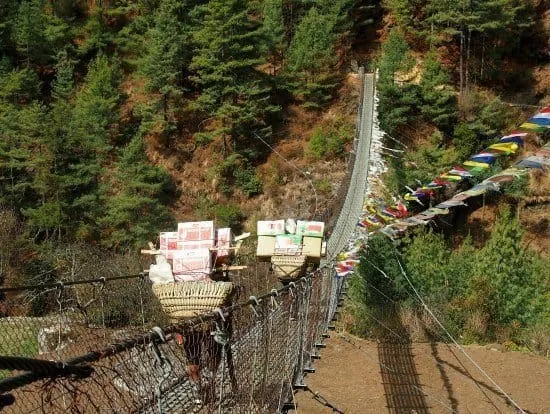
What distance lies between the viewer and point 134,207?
12.2 meters

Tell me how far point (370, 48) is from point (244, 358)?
54.4 feet

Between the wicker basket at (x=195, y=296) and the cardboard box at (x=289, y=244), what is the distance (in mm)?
1335

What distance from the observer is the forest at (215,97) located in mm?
12828

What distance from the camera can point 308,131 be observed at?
1570 cm

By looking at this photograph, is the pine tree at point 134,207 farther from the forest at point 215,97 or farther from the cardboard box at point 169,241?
the cardboard box at point 169,241

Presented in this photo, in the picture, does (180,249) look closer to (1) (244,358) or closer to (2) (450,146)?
(1) (244,358)

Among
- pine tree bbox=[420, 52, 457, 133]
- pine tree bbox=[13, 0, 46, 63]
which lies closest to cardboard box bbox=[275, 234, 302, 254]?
pine tree bbox=[420, 52, 457, 133]

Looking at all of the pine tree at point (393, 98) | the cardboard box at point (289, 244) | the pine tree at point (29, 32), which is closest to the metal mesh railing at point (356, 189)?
the pine tree at point (393, 98)

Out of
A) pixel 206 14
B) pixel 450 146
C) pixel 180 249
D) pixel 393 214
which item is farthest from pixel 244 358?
pixel 206 14

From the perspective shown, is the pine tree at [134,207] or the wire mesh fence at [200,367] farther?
the pine tree at [134,207]

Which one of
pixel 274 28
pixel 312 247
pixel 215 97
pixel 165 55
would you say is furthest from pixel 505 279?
pixel 274 28

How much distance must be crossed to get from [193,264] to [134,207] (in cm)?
977

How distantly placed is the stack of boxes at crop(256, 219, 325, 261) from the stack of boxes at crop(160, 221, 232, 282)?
83cm

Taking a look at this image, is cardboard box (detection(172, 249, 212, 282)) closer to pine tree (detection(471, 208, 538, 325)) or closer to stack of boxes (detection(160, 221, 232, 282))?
stack of boxes (detection(160, 221, 232, 282))
